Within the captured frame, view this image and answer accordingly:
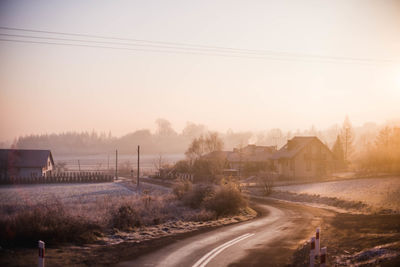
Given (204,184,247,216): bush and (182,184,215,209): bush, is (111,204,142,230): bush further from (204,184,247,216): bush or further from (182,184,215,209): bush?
(182,184,215,209): bush

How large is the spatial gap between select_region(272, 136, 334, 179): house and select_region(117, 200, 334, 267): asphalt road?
154 ft

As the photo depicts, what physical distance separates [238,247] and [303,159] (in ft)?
188

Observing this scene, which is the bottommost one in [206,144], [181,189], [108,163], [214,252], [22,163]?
[214,252]

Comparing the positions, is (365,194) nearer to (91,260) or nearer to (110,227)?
(110,227)

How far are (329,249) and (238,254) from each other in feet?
12.4

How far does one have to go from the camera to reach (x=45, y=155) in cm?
7231

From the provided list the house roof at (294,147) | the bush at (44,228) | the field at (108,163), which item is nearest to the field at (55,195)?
the bush at (44,228)

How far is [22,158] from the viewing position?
6981 centimetres

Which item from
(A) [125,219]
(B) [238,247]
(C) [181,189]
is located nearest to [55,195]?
(C) [181,189]

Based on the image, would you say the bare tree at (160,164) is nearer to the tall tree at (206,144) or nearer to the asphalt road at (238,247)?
the tall tree at (206,144)

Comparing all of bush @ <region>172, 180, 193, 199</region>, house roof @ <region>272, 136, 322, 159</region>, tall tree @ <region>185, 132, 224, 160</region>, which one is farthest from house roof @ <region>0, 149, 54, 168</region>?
house roof @ <region>272, 136, 322, 159</region>

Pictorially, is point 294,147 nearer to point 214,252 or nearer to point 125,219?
point 125,219

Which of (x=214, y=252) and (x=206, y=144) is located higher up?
(x=206, y=144)

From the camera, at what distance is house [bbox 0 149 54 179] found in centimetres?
6756
